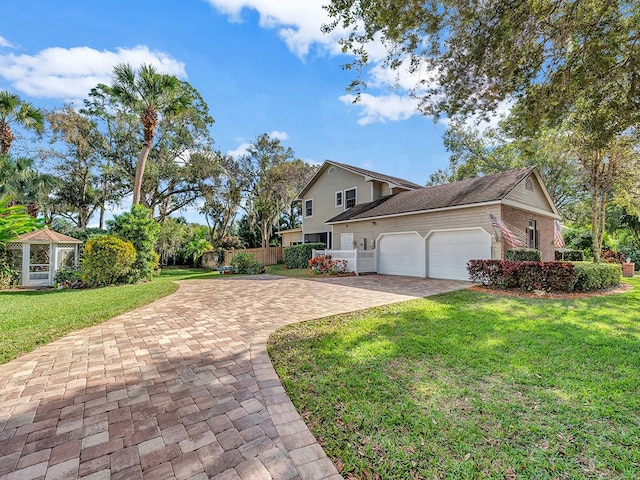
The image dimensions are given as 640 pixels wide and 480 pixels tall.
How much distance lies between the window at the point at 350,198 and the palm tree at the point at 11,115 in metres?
19.2

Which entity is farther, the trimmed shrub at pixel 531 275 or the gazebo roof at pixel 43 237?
the gazebo roof at pixel 43 237

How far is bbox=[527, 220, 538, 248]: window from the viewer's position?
13.2 meters

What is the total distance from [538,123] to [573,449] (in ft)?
26.9

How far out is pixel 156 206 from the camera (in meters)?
26.3

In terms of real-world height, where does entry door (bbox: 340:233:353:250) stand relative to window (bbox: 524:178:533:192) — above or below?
below

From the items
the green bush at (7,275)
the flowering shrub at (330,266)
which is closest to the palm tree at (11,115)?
the green bush at (7,275)

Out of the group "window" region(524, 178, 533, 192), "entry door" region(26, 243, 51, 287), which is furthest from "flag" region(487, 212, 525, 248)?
"entry door" region(26, 243, 51, 287)

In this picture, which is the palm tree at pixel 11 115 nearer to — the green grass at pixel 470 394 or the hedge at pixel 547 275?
the green grass at pixel 470 394

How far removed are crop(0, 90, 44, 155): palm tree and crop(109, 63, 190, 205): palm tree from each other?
6.09m

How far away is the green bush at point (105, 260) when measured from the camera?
39.0 feet

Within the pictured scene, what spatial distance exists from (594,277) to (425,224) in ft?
20.1

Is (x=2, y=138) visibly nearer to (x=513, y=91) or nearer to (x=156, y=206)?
(x=156, y=206)

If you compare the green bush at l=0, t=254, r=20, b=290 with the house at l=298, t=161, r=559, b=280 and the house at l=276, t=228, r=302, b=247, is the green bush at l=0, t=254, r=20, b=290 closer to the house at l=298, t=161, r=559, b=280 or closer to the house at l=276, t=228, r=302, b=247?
the house at l=298, t=161, r=559, b=280

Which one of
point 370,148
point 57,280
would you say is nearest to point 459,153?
point 370,148
